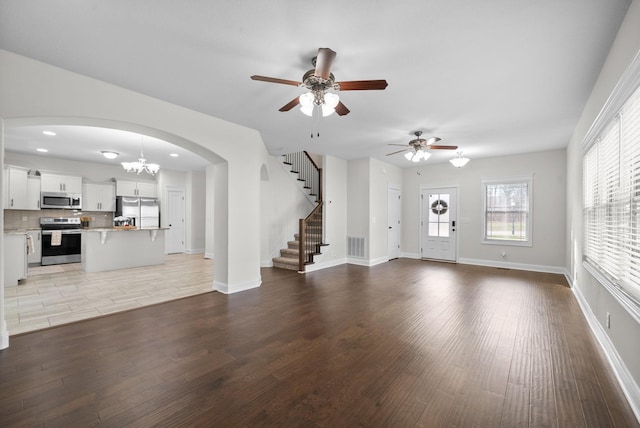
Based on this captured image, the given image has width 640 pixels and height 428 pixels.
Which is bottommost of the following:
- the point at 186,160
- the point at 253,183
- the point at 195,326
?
the point at 195,326

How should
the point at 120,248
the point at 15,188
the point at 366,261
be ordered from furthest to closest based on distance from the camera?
the point at 366,261, the point at 15,188, the point at 120,248

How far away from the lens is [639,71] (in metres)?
1.83

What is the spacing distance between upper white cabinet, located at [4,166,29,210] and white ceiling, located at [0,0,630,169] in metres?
6.13

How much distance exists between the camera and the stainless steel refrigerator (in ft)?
27.2

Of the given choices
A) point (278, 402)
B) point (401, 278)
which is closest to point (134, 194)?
point (401, 278)

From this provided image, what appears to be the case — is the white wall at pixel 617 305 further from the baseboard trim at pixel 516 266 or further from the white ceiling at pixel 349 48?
the baseboard trim at pixel 516 266

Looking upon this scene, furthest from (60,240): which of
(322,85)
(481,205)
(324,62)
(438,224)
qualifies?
(481,205)

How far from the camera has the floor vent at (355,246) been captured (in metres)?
7.20

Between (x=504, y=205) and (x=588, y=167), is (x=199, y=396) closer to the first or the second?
(x=588, y=167)

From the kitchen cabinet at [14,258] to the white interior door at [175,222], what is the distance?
4.16 m

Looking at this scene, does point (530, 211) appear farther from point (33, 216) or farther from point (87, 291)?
point (33, 216)

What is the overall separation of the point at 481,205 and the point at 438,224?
3.96 feet

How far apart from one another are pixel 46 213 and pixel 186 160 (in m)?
3.95

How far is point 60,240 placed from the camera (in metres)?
6.88
